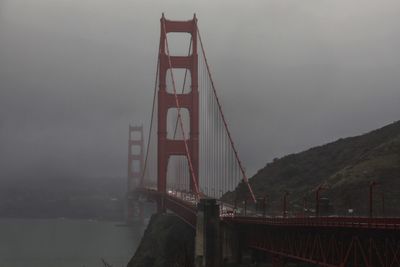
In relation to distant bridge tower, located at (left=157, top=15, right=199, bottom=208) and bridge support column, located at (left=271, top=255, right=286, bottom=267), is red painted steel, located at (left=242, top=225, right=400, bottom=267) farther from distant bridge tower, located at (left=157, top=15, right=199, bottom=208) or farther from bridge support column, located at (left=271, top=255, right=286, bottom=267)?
distant bridge tower, located at (left=157, top=15, right=199, bottom=208)

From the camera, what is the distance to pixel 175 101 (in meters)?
81.9

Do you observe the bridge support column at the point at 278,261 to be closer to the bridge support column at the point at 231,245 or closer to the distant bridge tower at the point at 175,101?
the bridge support column at the point at 231,245

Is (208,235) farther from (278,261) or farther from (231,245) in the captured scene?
(278,261)

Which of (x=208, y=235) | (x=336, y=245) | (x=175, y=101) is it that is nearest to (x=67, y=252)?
(x=175, y=101)

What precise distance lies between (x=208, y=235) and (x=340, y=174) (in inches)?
1203

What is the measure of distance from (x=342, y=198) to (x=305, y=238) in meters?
28.6

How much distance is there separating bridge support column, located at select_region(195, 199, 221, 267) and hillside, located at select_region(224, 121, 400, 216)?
12.4ft

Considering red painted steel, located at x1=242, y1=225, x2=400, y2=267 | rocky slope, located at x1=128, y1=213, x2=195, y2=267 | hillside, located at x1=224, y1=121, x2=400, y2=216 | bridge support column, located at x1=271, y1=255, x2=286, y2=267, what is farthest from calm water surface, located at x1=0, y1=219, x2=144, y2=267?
red painted steel, located at x1=242, y1=225, x2=400, y2=267

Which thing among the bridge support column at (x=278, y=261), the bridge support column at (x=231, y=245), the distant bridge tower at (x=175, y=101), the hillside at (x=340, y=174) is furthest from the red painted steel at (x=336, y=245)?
the distant bridge tower at (x=175, y=101)

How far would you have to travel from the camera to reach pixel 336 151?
104 m

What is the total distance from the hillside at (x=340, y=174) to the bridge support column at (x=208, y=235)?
→ 3.79 metres

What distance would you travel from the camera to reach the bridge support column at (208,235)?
46.9 meters

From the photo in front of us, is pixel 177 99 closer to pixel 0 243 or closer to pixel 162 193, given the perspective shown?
pixel 162 193

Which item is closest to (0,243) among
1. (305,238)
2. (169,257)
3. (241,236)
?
(169,257)
